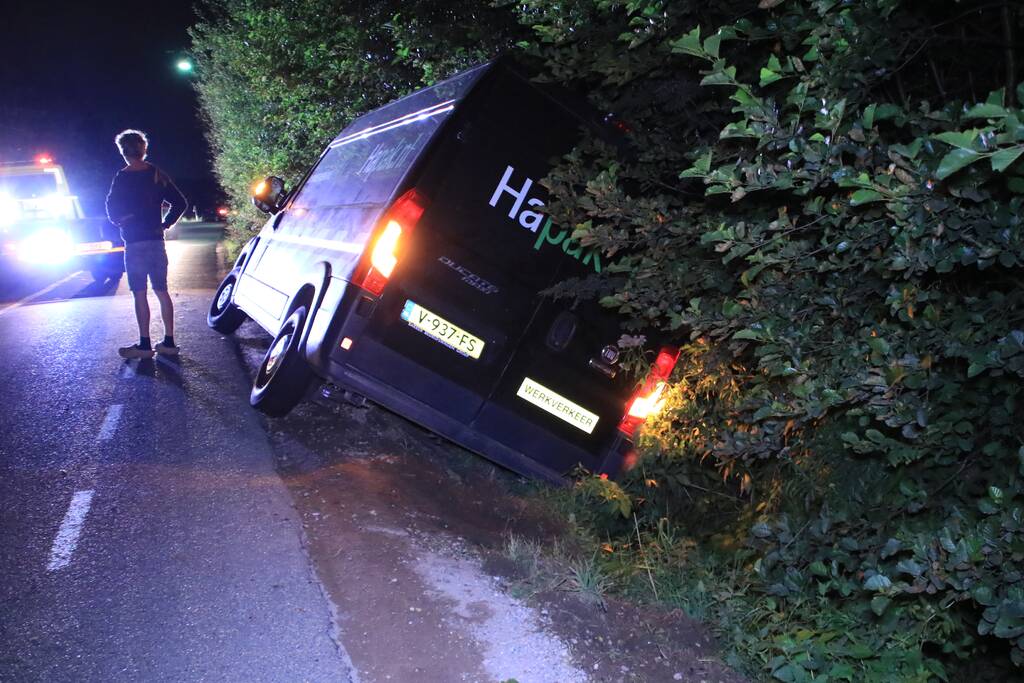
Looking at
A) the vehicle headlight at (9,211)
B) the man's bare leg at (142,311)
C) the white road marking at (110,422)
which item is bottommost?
the vehicle headlight at (9,211)

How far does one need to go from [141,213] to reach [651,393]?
5.30 meters

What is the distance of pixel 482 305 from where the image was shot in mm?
5309

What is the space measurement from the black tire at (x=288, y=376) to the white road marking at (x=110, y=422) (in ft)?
3.47

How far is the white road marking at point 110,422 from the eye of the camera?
243 inches

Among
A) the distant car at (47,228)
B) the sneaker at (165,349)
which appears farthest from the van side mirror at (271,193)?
the distant car at (47,228)

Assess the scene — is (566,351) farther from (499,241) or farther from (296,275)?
(296,275)

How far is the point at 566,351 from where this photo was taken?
5484 millimetres

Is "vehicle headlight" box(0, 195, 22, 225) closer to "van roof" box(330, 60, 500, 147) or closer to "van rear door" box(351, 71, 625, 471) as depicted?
"van roof" box(330, 60, 500, 147)

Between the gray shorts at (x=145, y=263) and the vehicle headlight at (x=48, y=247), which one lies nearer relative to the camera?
the gray shorts at (x=145, y=263)

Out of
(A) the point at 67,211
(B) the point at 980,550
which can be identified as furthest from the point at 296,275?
(A) the point at 67,211

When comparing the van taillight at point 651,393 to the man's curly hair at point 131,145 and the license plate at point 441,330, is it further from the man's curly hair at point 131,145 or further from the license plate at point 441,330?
the man's curly hair at point 131,145

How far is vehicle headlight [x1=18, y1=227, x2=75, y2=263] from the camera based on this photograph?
53.3 feet

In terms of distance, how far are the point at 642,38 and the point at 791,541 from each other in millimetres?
2207

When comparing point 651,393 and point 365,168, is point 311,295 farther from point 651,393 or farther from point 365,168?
point 651,393
